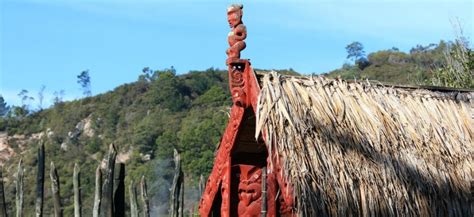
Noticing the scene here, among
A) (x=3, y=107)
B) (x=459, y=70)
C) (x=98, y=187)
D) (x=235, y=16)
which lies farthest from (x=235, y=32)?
(x=3, y=107)

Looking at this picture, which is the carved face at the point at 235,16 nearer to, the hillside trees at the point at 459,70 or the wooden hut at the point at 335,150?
the wooden hut at the point at 335,150

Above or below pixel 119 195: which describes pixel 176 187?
above

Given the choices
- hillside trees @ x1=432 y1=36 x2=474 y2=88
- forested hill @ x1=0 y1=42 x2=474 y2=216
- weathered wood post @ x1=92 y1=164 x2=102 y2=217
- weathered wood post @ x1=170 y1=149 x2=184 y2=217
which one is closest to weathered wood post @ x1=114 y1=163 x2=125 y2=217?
weathered wood post @ x1=92 y1=164 x2=102 y2=217

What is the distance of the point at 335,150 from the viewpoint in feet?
16.6

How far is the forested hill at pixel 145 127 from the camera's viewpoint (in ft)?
86.9

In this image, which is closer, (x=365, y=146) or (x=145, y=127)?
(x=365, y=146)

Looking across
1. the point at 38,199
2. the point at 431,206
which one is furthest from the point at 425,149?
the point at 38,199

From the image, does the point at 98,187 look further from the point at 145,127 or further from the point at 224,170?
the point at 145,127

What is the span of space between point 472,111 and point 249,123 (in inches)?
70.6

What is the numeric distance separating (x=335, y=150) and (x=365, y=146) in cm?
29

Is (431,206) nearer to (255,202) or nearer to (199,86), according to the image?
(255,202)

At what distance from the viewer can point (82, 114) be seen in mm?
40906

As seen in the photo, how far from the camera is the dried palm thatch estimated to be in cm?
483

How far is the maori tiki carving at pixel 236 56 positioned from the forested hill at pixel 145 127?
18.2m
